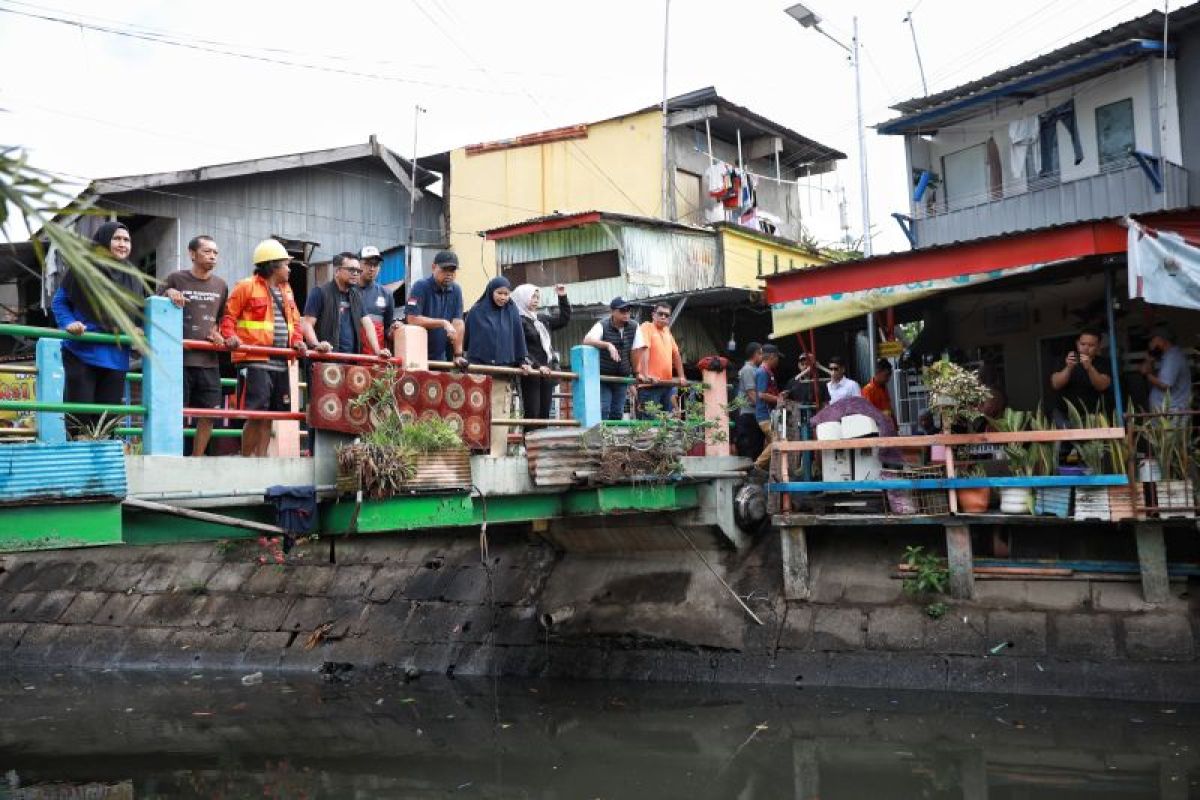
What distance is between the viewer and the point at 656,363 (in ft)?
35.8

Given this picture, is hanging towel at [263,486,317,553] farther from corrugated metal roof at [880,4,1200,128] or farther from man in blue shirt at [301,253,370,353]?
corrugated metal roof at [880,4,1200,128]

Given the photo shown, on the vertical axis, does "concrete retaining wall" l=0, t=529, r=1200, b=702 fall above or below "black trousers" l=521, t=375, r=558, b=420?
below

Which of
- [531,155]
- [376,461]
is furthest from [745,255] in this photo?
[376,461]

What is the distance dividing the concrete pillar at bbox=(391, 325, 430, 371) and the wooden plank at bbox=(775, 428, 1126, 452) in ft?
14.3

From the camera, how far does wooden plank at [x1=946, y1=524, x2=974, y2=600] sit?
10.2 m

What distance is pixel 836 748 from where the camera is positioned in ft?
29.3

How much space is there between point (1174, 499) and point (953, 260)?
9.84ft

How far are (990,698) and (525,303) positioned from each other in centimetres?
545

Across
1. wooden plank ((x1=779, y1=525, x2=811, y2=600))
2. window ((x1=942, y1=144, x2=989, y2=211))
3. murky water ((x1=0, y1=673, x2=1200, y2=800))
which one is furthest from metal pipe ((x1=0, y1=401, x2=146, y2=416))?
window ((x1=942, y1=144, x2=989, y2=211))

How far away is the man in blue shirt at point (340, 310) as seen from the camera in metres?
8.05

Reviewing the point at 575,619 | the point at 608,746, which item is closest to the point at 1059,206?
the point at 575,619

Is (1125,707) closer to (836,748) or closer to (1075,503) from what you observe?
(1075,503)

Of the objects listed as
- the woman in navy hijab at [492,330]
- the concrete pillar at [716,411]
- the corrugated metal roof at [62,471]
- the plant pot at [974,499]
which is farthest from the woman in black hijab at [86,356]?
the plant pot at [974,499]

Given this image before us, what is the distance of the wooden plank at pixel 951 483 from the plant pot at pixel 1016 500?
112 millimetres
